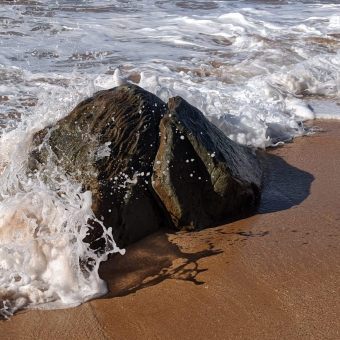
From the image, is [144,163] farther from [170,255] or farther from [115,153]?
[170,255]

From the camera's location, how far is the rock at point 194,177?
10.5ft

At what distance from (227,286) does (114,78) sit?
3.14m

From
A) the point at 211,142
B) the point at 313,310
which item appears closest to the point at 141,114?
the point at 211,142

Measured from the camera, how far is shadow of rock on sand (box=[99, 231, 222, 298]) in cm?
276

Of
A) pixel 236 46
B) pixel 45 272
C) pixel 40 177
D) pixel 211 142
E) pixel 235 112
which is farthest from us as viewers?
pixel 236 46

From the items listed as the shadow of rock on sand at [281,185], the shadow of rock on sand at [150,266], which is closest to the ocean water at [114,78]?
the shadow of rock on sand at [150,266]

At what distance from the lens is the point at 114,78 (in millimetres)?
5375

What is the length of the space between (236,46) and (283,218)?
576 cm

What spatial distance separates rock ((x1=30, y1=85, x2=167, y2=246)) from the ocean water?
0.11 m

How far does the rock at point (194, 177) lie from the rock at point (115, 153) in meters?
0.08

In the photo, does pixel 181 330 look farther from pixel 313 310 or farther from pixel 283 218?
pixel 283 218

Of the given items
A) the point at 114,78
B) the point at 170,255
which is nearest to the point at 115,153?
the point at 170,255

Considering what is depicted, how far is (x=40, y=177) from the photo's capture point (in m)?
3.19

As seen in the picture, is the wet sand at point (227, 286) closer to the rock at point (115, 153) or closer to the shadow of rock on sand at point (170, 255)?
the shadow of rock on sand at point (170, 255)
